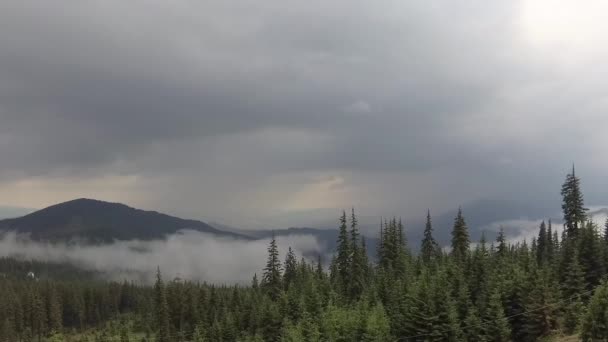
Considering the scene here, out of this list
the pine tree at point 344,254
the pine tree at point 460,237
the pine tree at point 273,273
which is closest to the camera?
the pine tree at point 460,237

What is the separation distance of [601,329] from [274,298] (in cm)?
7296

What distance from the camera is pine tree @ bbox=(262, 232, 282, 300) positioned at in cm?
10422

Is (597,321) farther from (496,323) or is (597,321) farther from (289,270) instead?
(289,270)

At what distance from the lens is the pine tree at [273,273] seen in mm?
104219

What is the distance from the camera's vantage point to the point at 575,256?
60406 mm

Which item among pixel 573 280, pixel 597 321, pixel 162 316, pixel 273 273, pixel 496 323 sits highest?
pixel 573 280

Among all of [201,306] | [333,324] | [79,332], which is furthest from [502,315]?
[79,332]

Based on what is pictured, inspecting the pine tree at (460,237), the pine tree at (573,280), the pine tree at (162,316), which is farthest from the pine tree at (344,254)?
the pine tree at (162,316)

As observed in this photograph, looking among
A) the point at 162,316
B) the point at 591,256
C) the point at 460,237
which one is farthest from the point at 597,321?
the point at 162,316

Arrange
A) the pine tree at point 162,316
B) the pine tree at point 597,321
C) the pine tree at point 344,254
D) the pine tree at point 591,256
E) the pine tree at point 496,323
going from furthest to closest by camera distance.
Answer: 1. the pine tree at point 162,316
2. the pine tree at point 344,254
3. the pine tree at point 591,256
4. the pine tree at point 496,323
5. the pine tree at point 597,321

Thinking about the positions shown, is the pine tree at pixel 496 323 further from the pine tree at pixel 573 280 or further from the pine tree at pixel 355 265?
the pine tree at pixel 355 265

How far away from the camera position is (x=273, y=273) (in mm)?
107188

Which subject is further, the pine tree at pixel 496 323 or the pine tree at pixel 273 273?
the pine tree at pixel 273 273

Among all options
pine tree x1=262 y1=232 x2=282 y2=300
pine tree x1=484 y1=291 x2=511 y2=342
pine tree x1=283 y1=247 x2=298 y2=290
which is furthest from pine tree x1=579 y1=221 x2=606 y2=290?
pine tree x1=283 y1=247 x2=298 y2=290
